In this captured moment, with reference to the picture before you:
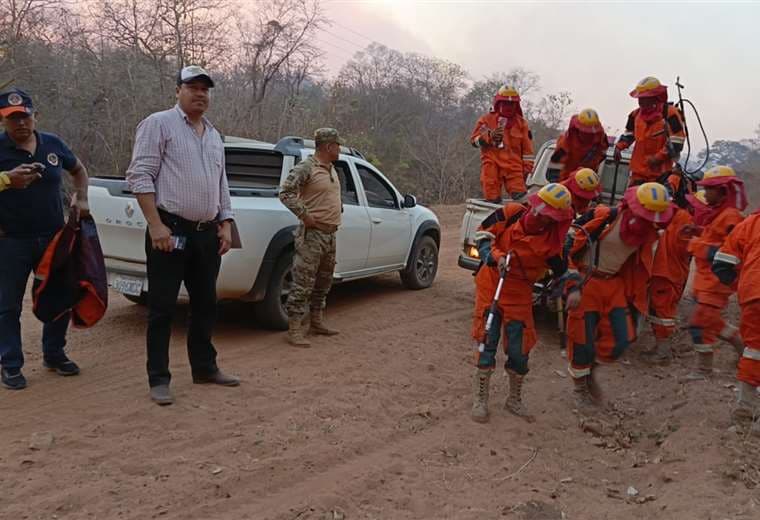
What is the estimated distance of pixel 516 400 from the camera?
15.9 feet

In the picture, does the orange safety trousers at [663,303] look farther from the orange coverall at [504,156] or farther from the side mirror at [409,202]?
the side mirror at [409,202]

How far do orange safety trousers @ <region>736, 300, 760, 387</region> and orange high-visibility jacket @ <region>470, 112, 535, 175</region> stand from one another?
4181mm

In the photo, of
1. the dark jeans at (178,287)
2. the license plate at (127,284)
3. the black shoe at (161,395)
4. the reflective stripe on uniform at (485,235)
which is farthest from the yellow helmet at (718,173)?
the license plate at (127,284)

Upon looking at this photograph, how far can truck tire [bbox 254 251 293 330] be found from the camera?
6.16 m

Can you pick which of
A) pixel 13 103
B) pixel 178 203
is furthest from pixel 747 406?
pixel 13 103

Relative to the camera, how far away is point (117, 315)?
6.70 m

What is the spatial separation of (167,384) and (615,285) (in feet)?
10.9

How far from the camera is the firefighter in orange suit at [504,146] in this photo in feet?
26.5

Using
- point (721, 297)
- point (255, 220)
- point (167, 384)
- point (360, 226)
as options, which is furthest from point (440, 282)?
point (167, 384)

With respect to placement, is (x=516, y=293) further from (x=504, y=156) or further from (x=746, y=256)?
(x=504, y=156)

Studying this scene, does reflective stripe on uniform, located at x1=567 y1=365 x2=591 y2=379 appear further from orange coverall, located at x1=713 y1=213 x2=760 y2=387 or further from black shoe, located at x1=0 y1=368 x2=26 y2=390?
black shoe, located at x1=0 y1=368 x2=26 y2=390

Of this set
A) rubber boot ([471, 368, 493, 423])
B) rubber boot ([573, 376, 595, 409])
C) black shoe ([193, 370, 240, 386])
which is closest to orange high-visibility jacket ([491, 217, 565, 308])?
rubber boot ([471, 368, 493, 423])

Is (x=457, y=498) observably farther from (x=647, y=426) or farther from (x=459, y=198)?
(x=459, y=198)

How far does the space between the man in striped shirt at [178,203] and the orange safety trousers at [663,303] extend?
3.89 meters
